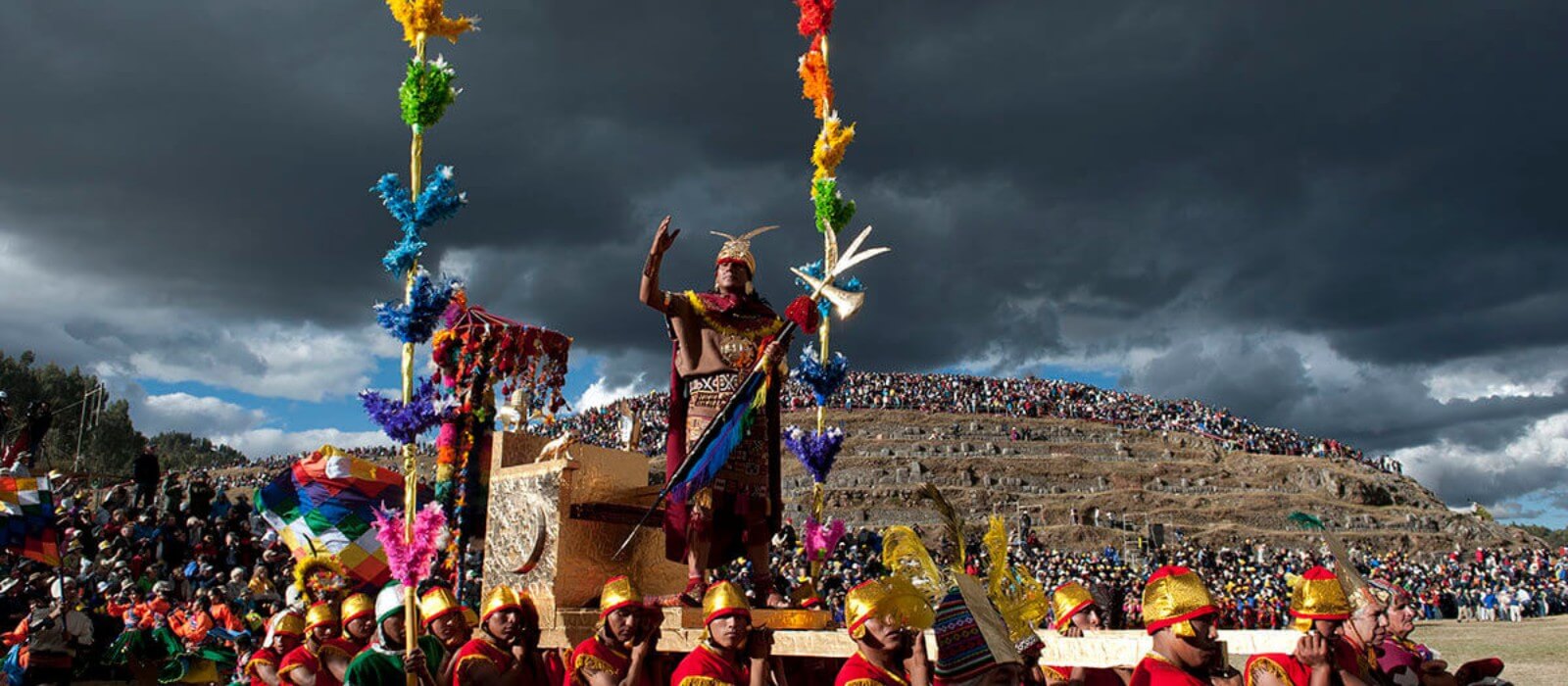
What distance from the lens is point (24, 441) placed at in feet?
60.6

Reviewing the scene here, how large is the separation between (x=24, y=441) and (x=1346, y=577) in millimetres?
21406

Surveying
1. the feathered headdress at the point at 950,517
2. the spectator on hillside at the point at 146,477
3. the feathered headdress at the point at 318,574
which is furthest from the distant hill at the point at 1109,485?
the feathered headdress at the point at 950,517

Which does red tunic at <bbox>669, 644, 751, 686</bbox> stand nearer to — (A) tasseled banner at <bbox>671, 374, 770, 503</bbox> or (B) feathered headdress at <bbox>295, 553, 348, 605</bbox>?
(A) tasseled banner at <bbox>671, 374, 770, 503</bbox>

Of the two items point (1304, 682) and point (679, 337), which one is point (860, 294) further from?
point (1304, 682)

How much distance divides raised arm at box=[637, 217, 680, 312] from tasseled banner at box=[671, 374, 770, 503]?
36.9 inches

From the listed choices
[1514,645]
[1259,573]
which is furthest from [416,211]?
[1259,573]

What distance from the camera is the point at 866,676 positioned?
3973 millimetres

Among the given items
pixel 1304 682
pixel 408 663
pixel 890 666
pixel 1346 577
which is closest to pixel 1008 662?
pixel 890 666

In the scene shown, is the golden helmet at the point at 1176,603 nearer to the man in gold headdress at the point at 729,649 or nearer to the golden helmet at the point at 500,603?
the man in gold headdress at the point at 729,649

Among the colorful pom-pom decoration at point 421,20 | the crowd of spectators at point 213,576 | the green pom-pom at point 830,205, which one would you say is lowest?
the crowd of spectators at point 213,576

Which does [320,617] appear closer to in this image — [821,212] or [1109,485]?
[821,212]

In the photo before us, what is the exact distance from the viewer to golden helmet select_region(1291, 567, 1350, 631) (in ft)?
14.3

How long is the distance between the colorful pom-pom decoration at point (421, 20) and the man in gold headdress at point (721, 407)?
2.85 metres

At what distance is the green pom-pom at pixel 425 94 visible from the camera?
7.48m
